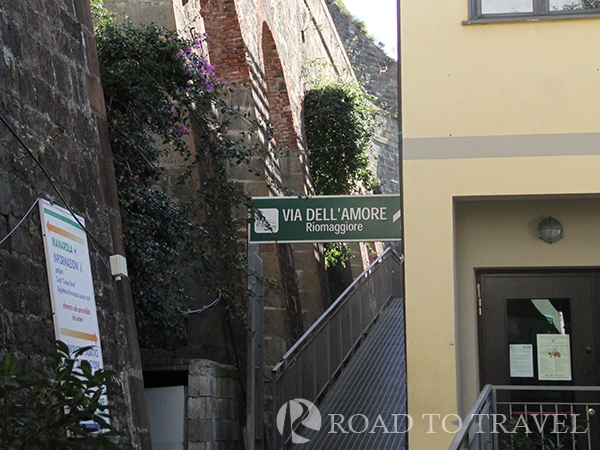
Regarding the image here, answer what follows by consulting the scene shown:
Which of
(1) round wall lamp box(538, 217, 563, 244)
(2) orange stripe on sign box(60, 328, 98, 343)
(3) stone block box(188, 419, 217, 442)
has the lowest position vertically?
(3) stone block box(188, 419, 217, 442)

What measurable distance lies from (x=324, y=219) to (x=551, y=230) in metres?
2.41

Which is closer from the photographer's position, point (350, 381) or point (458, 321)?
point (458, 321)

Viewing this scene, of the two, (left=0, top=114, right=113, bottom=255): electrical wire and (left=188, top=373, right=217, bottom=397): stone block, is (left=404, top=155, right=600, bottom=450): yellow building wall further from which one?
(left=188, top=373, right=217, bottom=397): stone block

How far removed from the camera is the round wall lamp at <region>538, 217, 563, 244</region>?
824cm

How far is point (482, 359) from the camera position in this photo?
8.37 m

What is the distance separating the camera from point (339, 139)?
17.8 metres

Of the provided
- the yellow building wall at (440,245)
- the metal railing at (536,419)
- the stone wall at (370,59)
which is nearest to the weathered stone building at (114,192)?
the yellow building wall at (440,245)

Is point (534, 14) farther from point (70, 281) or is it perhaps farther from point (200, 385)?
point (200, 385)

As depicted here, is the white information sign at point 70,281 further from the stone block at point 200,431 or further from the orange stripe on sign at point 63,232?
the stone block at point 200,431

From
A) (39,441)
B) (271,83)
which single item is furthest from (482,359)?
(271,83)

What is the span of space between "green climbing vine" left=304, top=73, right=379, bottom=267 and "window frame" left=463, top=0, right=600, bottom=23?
9.39 meters

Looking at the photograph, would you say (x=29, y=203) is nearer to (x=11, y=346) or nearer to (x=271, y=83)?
(x=11, y=346)

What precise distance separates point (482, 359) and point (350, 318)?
4.88 m

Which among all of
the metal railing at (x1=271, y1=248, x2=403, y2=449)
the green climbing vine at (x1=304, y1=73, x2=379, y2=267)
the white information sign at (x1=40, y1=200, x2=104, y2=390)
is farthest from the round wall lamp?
the green climbing vine at (x1=304, y1=73, x2=379, y2=267)
